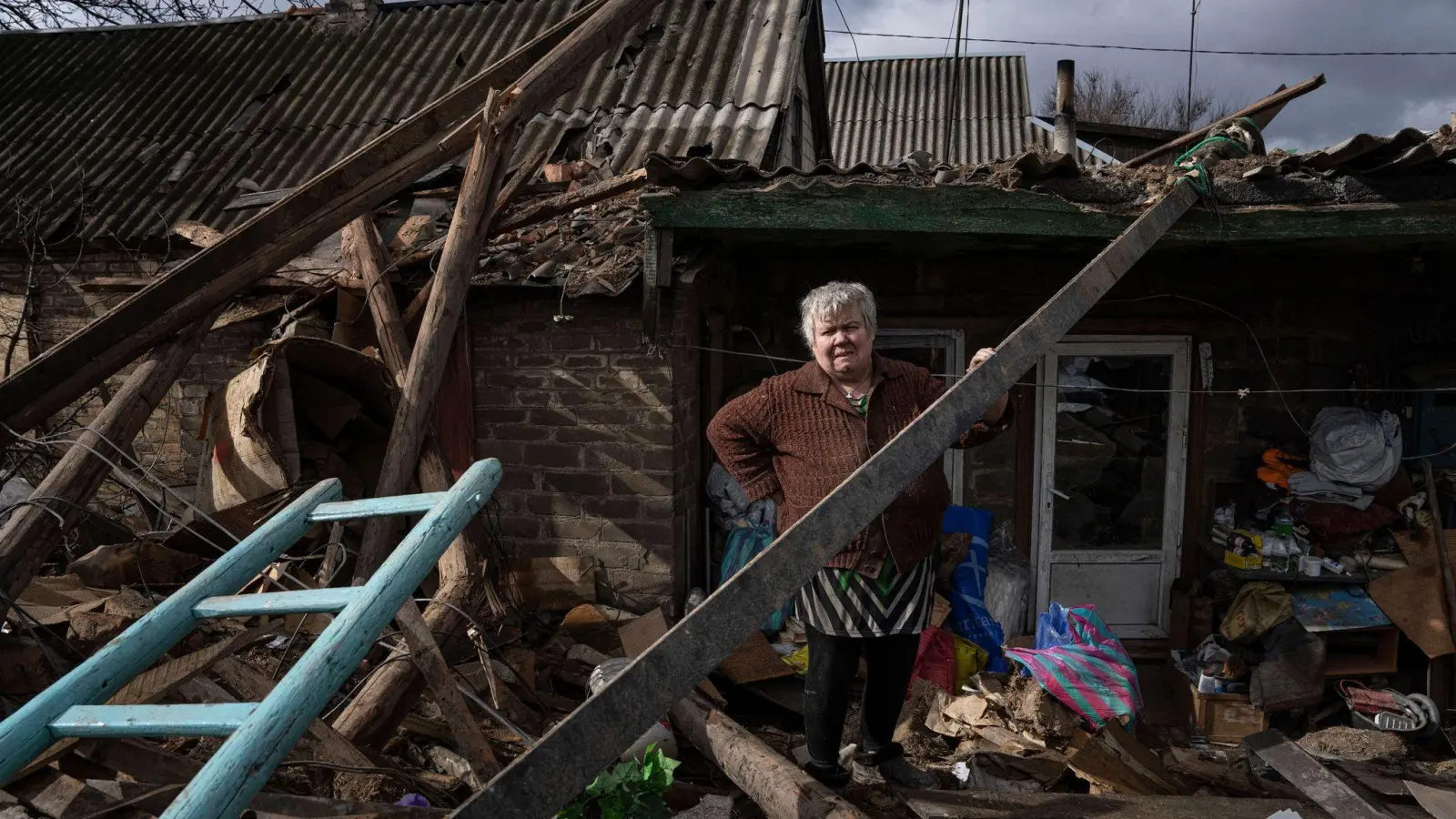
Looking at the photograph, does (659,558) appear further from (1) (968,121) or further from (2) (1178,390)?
(1) (968,121)

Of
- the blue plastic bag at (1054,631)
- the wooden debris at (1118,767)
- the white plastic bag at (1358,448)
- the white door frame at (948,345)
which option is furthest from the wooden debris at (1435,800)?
the white door frame at (948,345)

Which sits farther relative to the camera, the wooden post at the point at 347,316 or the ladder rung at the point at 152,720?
the wooden post at the point at 347,316

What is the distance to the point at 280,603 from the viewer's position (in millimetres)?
1623

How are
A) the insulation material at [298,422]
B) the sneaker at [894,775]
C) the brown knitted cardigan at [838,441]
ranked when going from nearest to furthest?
the brown knitted cardigan at [838,441] < the sneaker at [894,775] < the insulation material at [298,422]

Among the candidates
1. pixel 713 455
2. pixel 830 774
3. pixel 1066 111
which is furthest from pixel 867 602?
pixel 1066 111

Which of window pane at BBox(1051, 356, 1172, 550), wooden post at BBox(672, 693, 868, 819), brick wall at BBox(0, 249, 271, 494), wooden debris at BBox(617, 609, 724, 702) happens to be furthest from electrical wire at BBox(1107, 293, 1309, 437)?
brick wall at BBox(0, 249, 271, 494)

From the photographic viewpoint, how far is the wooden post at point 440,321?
3.41 meters

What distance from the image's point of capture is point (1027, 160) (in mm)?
3783

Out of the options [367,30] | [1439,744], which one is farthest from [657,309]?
[367,30]

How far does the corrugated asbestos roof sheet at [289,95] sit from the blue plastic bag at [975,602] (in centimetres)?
310

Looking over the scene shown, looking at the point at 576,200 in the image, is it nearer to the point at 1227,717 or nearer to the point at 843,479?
the point at 843,479

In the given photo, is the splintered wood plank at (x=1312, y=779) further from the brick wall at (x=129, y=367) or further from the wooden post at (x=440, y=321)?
the brick wall at (x=129, y=367)

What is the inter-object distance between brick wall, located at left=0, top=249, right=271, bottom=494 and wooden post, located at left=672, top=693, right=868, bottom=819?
286cm

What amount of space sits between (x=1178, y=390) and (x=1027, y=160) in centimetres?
219
